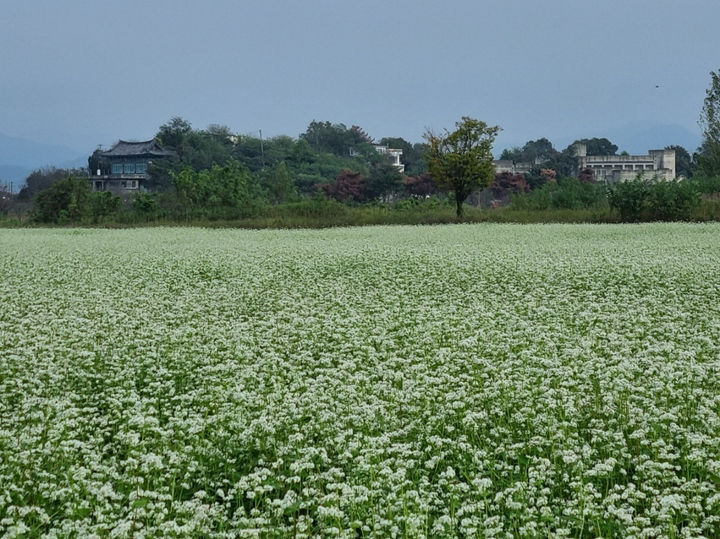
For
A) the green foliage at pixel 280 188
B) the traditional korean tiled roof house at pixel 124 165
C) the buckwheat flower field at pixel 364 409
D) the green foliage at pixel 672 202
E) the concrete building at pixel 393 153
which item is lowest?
the buckwheat flower field at pixel 364 409

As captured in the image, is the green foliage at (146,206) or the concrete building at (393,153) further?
the concrete building at (393,153)

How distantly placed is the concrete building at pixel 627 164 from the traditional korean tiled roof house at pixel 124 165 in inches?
2164

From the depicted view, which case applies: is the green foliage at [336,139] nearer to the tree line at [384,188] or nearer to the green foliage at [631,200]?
the tree line at [384,188]

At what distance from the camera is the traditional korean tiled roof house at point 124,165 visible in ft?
267

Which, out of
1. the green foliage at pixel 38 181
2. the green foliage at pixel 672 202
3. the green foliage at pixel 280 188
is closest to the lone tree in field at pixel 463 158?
the green foliage at pixel 672 202

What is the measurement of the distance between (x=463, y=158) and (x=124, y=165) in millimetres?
59365

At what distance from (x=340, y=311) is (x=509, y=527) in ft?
21.7

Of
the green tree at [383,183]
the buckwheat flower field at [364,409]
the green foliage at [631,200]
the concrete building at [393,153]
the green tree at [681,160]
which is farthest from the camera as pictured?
the concrete building at [393,153]

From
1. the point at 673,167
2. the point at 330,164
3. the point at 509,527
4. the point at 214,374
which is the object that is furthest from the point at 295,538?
the point at 673,167

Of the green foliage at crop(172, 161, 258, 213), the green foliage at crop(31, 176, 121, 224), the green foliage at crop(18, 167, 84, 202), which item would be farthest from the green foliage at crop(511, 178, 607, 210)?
the green foliage at crop(18, 167, 84, 202)

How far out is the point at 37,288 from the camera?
537 inches

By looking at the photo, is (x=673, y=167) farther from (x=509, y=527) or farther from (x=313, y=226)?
(x=509, y=527)

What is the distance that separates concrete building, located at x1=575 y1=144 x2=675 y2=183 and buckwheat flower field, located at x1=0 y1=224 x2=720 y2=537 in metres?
94.5

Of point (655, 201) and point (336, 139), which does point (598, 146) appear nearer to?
point (336, 139)
